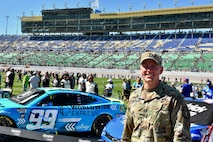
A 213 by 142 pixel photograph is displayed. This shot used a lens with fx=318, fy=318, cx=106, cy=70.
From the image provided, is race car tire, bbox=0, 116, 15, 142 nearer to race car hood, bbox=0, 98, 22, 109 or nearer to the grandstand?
race car hood, bbox=0, 98, 22, 109

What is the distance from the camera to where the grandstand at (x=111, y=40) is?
5784cm

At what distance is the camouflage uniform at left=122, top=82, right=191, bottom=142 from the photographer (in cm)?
261

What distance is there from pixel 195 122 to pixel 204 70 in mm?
40791

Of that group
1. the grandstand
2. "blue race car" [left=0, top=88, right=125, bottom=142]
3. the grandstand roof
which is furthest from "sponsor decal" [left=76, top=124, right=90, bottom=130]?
the grandstand roof

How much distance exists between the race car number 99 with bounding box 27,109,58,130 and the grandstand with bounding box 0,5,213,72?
40532mm

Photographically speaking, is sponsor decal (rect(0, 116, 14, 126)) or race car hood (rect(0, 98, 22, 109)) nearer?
sponsor decal (rect(0, 116, 14, 126))

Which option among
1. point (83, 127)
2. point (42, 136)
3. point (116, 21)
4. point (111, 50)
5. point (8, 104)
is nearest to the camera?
point (42, 136)

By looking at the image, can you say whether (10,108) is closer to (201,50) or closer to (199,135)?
(199,135)

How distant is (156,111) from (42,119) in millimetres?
5477

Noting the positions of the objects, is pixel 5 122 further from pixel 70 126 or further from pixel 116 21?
pixel 116 21

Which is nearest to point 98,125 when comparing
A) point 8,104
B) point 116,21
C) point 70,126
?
point 70,126

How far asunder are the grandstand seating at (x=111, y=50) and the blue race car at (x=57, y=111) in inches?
1584

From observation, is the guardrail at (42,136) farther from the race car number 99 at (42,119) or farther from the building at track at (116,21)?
the building at track at (116,21)

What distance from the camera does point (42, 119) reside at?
770 cm
